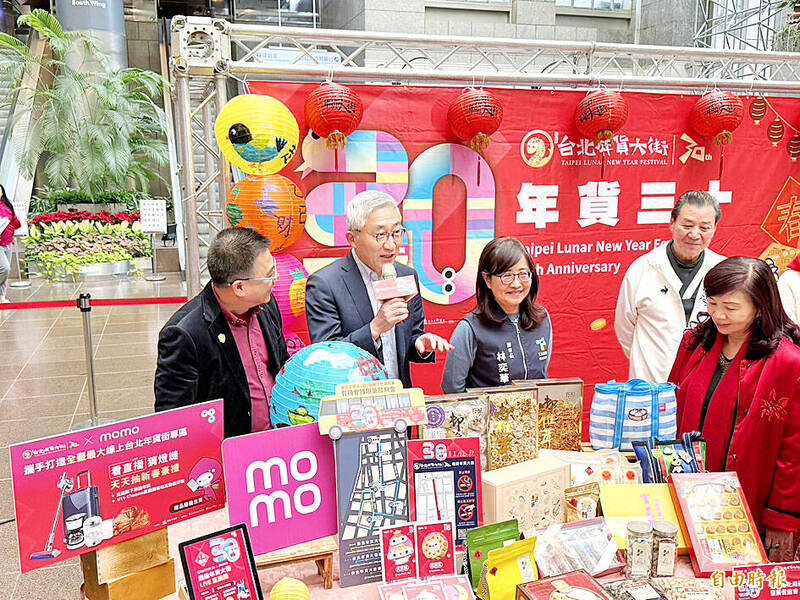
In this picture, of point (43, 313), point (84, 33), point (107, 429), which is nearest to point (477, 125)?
point (107, 429)

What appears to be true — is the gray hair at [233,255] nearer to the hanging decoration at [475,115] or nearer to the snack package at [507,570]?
the snack package at [507,570]

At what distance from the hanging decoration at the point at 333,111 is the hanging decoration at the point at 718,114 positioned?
6.84ft

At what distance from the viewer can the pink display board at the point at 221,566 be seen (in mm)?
1205

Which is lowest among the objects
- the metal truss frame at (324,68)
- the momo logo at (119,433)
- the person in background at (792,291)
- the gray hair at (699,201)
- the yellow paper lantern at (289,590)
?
the yellow paper lantern at (289,590)

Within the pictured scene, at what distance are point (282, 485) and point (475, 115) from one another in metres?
2.53

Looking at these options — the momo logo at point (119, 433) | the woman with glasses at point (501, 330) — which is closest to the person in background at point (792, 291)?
the woman with glasses at point (501, 330)

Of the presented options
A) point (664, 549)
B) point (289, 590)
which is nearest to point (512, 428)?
point (664, 549)

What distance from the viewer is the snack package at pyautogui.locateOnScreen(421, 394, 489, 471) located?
1.60m

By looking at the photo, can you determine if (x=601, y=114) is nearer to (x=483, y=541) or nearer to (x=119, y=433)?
(x=483, y=541)

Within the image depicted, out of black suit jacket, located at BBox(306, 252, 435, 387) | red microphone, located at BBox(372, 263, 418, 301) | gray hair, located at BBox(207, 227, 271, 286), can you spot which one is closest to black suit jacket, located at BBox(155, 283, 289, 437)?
gray hair, located at BBox(207, 227, 271, 286)

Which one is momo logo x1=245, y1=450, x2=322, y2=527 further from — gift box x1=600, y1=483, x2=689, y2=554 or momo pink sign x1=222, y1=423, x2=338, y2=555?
gift box x1=600, y1=483, x2=689, y2=554

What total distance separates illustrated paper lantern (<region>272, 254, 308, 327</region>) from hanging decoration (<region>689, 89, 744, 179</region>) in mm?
2550

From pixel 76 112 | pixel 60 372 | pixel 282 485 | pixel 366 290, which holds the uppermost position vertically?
pixel 76 112

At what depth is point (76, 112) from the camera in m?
10.1
